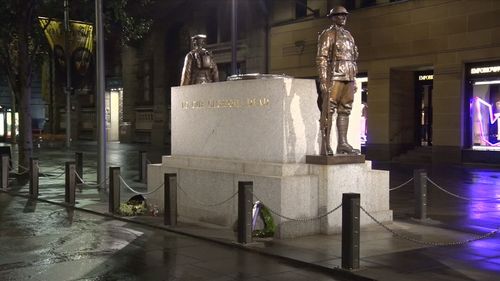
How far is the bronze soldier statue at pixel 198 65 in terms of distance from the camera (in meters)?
12.4

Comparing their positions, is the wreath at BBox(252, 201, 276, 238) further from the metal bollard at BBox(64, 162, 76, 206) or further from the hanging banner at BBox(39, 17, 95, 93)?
the hanging banner at BBox(39, 17, 95, 93)

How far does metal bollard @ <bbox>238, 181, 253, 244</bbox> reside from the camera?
8820mm

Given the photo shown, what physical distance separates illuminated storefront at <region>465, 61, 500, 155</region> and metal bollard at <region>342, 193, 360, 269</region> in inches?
756

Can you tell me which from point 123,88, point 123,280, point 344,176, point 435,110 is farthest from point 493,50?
point 123,88

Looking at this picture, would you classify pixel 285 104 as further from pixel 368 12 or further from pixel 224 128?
pixel 368 12

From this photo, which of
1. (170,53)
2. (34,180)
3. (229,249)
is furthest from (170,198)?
(170,53)

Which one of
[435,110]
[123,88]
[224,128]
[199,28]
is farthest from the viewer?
[123,88]

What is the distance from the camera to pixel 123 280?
7.11 metres

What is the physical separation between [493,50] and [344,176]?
16.2 metres

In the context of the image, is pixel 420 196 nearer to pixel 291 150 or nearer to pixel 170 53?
pixel 291 150

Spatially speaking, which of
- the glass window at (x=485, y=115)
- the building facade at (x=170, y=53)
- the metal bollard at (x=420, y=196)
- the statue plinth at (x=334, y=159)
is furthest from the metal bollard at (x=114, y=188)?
the building facade at (x=170, y=53)

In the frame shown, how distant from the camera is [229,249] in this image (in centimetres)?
887

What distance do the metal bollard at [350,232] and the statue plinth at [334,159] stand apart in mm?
2305

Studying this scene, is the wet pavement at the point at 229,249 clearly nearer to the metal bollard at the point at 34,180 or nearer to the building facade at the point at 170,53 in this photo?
the metal bollard at the point at 34,180
